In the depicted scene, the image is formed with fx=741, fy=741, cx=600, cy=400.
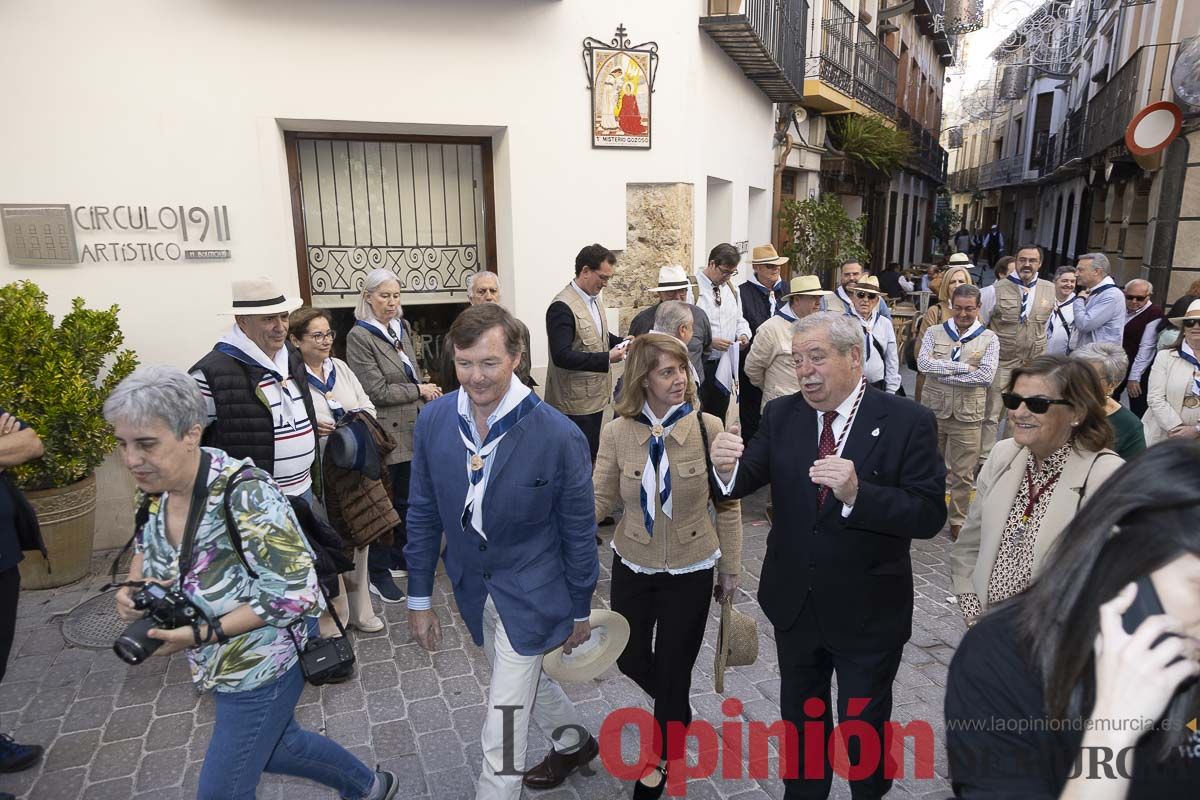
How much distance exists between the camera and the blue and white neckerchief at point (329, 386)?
4409mm

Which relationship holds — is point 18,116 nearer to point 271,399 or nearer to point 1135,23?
point 271,399

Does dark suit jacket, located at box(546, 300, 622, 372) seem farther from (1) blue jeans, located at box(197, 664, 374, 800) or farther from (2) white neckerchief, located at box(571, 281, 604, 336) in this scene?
(1) blue jeans, located at box(197, 664, 374, 800)

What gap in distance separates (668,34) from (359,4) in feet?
9.64

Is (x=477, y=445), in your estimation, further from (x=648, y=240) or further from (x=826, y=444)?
(x=648, y=240)

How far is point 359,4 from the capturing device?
6.03 metres

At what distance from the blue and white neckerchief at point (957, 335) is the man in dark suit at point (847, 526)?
3734 millimetres

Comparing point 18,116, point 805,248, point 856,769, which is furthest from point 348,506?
point 805,248

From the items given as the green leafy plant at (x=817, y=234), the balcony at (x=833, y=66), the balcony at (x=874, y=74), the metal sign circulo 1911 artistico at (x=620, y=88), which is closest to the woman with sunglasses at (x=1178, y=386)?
the metal sign circulo 1911 artistico at (x=620, y=88)

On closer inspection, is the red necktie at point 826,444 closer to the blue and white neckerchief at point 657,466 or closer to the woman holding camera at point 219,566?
the blue and white neckerchief at point 657,466

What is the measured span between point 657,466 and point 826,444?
2.38 ft

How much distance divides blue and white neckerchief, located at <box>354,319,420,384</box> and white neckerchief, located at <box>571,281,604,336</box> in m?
1.41

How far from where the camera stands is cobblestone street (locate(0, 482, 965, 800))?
134 inches

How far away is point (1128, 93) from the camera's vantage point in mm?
15383

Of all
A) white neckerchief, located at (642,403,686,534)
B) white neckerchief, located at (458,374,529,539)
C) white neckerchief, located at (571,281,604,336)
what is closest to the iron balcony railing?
white neckerchief, located at (571,281,604,336)
